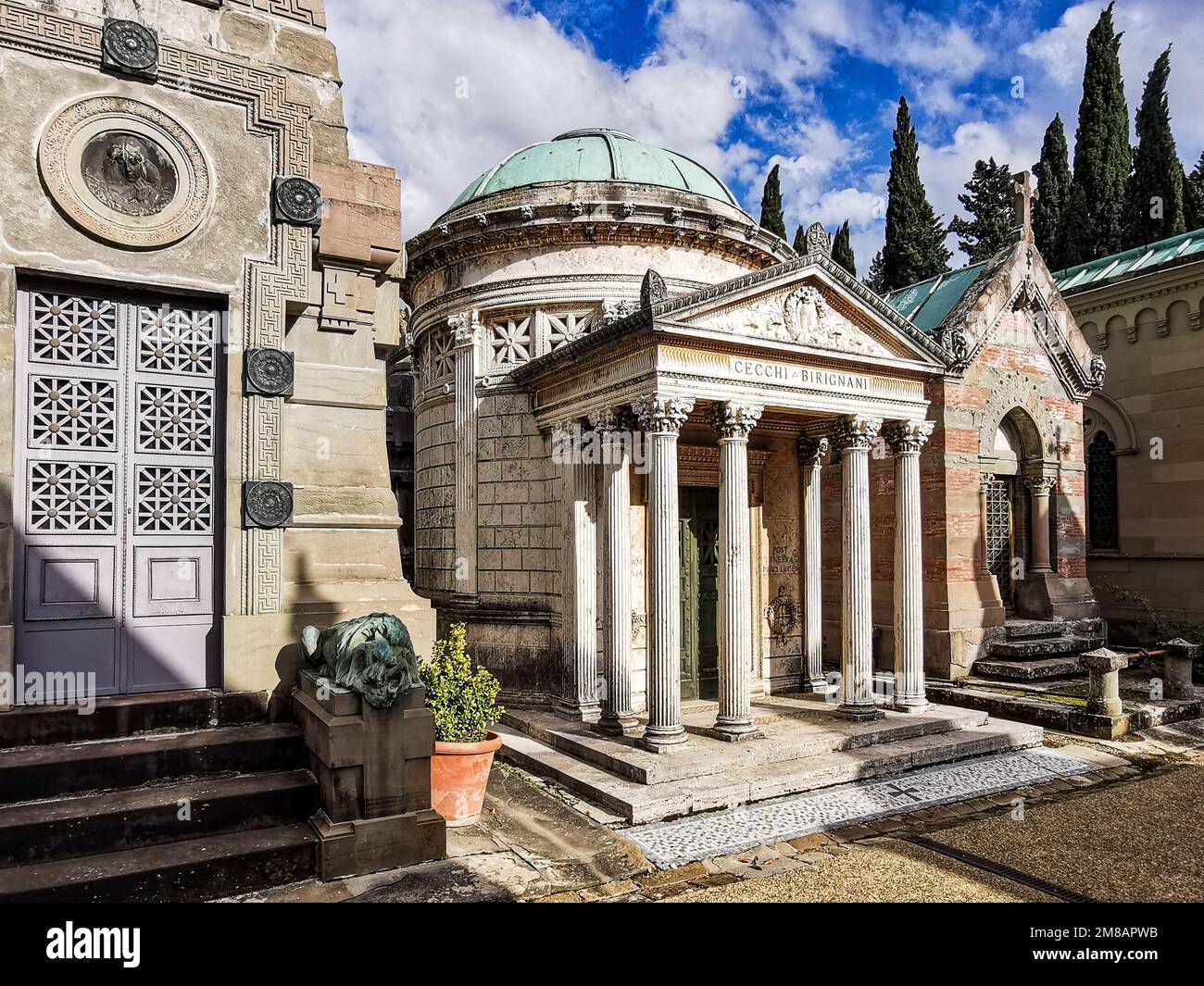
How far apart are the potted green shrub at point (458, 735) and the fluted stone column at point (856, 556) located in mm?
5214

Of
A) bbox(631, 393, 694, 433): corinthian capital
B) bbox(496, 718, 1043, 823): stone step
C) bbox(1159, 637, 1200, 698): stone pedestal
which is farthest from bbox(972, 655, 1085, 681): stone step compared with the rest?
bbox(631, 393, 694, 433): corinthian capital

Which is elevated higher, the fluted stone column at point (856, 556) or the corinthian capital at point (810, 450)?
the corinthian capital at point (810, 450)

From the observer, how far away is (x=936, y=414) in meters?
13.7

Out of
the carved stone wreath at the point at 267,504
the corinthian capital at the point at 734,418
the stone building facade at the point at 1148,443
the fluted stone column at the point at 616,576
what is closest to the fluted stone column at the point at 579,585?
the fluted stone column at the point at 616,576

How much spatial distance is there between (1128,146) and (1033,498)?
1668cm

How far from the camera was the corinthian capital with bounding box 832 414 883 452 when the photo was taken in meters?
10.4

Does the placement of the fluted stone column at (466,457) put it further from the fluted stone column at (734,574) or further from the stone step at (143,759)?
the stone step at (143,759)

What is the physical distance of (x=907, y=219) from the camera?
83.9ft

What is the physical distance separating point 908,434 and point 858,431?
3.13 ft

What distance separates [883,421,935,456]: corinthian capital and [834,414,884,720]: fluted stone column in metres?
0.51

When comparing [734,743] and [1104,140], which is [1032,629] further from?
[1104,140]

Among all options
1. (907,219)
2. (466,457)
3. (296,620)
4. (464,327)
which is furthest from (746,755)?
(907,219)

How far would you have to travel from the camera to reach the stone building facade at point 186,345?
5613mm

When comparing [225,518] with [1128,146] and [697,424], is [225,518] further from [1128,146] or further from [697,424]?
[1128,146]
